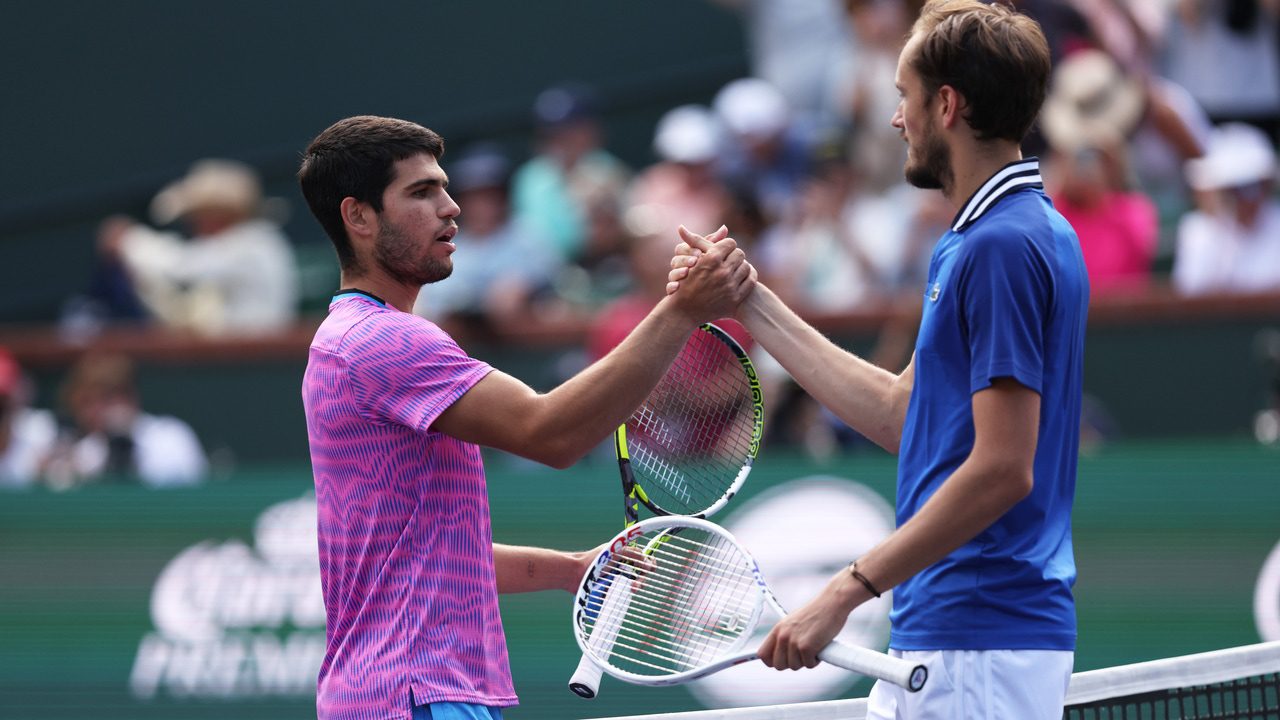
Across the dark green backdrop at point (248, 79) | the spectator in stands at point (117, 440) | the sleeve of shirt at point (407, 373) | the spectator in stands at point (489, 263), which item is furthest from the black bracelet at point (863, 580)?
the dark green backdrop at point (248, 79)

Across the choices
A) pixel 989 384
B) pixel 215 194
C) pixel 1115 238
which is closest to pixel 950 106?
pixel 989 384

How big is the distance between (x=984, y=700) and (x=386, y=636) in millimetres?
1079

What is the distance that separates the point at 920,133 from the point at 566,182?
7194mm

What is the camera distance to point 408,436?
10.4ft

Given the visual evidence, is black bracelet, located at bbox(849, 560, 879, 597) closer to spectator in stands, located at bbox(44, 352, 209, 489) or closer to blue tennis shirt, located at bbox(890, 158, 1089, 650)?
blue tennis shirt, located at bbox(890, 158, 1089, 650)

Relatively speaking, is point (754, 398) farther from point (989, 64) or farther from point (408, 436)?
point (989, 64)

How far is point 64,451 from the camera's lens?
9.22m

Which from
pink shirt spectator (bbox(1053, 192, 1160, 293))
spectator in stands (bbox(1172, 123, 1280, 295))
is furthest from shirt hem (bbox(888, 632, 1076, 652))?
pink shirt spectator (bbox(1053, 192, 1160, 293))

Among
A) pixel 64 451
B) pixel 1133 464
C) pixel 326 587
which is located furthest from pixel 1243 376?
pixel 64 451

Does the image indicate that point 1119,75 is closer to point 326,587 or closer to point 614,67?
point 614,67

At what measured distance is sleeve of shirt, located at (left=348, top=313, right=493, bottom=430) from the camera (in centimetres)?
312

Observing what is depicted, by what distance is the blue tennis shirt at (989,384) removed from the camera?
115 inches

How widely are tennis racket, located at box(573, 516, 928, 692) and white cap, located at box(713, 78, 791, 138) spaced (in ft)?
19.9

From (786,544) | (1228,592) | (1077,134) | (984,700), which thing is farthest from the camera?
(1077,134)
